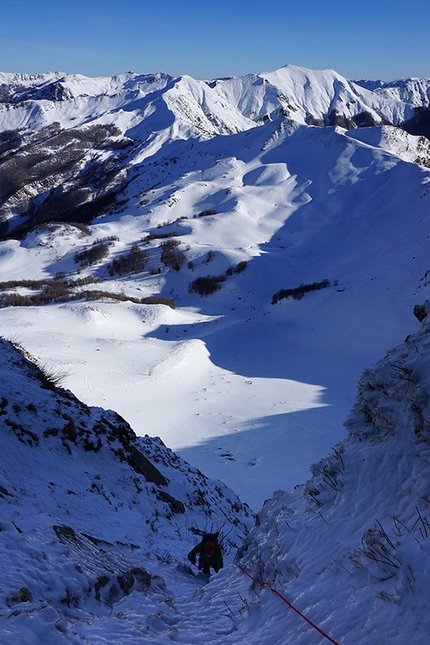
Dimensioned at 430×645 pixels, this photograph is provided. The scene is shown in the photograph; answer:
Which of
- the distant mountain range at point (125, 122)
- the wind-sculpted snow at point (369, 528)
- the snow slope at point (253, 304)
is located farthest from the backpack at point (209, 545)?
the distant mountain range at point (125, 122)

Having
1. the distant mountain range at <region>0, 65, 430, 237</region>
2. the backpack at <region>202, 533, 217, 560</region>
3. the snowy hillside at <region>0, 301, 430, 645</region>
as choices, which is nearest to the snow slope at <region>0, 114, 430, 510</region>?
the backpack at <region>202, 533, 217, 560</region>

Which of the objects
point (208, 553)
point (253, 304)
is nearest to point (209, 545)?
point (208, 553)

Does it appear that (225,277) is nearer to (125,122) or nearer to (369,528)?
(369,528)

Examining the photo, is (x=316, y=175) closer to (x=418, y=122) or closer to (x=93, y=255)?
(x=93, y=255)

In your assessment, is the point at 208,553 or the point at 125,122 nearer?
the point at 208,553

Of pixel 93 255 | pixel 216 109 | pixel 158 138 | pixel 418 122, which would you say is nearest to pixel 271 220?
pixel 93 255

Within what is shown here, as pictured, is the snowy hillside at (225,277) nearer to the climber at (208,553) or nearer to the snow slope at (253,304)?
the snow slope at (253,304)

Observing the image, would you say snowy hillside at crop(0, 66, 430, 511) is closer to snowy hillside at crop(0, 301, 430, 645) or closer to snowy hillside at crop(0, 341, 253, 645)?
snowy hillside at crop(0, 341, 253, 645)
